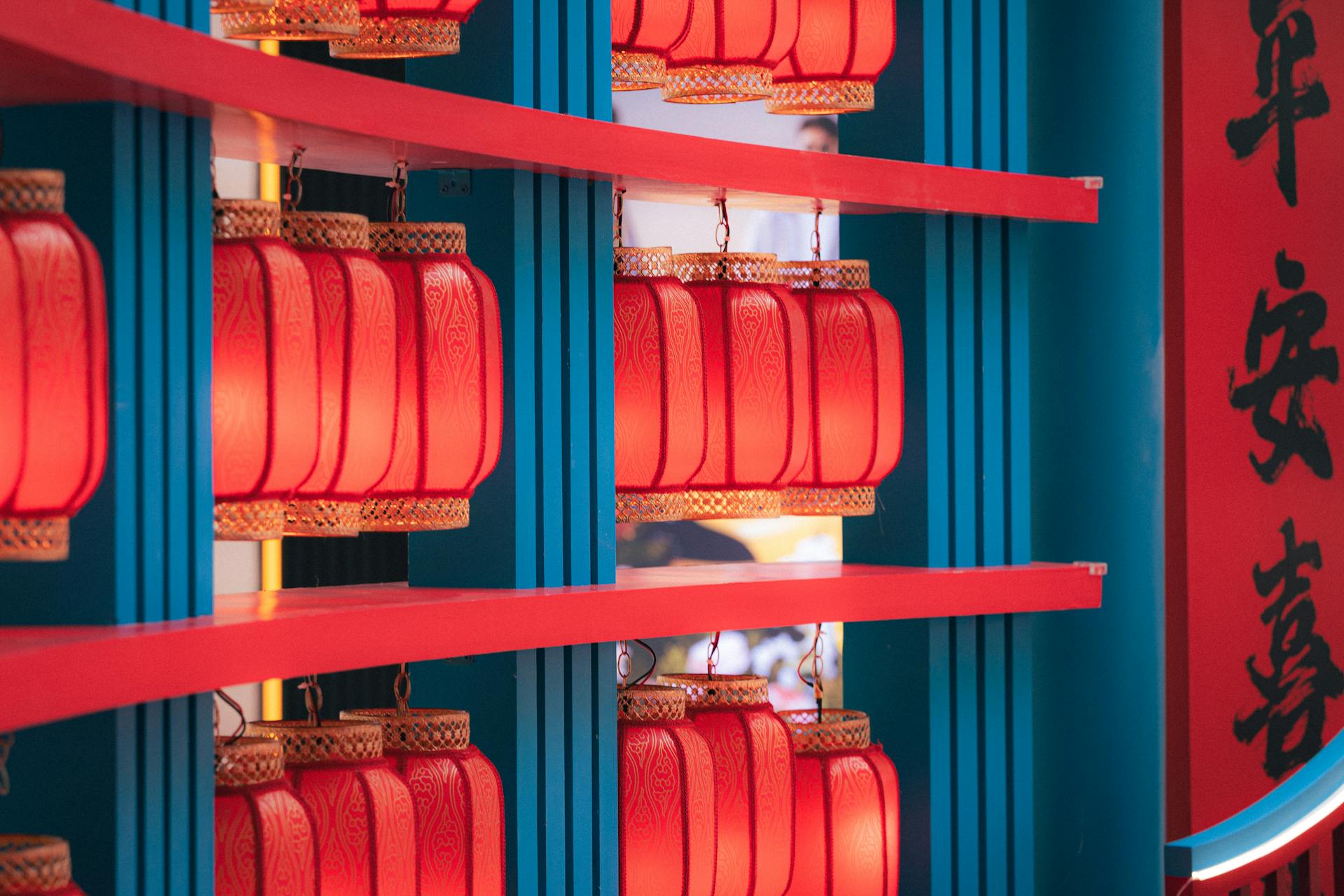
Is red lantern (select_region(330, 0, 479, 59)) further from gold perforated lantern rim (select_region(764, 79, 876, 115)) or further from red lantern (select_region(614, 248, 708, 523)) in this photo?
gold perforated lantern rim (select_region(764, 79, 876, 115))

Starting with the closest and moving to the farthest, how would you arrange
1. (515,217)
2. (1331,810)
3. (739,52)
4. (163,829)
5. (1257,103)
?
(163,829), (515,217), (739,52), (1331,810), (1257,103)

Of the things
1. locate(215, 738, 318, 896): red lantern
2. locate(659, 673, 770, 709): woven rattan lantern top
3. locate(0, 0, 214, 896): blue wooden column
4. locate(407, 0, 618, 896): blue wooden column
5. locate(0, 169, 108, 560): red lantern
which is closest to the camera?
locate(0, 169, 108, 560): red lantern

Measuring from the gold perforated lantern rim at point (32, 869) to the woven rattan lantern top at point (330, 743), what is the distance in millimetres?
472

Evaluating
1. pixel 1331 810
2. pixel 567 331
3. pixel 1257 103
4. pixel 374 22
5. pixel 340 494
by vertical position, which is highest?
pixel 1257 103

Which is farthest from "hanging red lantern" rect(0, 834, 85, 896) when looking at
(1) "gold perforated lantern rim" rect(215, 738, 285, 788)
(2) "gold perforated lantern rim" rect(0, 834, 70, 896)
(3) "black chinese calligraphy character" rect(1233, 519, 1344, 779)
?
(3) "black chinese calligraphy character" rect(1233, 519, 1344, 779)

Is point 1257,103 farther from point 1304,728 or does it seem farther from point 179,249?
point 179,249

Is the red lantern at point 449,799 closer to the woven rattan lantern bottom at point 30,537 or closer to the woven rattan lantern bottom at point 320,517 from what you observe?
the woven rattan lantern bottom at point 320,517

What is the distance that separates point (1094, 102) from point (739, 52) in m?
1.03

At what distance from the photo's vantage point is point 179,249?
175 centimetres

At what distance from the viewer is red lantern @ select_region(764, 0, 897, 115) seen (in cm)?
255

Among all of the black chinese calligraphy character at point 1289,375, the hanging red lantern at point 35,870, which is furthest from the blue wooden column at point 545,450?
the black chinese calligraphy character at point 1289,375

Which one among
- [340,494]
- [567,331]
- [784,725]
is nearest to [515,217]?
[567,331]

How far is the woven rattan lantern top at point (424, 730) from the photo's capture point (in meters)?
2.11

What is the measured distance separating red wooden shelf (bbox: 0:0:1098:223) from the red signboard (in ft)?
3.89
